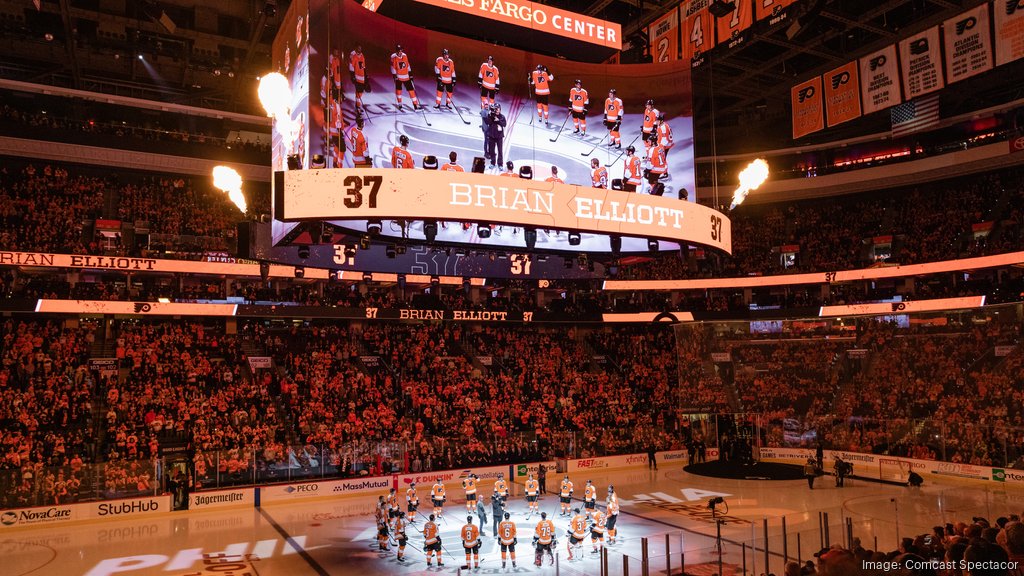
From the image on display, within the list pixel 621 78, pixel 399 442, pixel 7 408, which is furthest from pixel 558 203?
pixel 7 408

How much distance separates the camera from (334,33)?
9.05m

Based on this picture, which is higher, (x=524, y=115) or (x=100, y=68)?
A: (x=100, y=68)

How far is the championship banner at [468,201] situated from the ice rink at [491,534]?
18.0ft

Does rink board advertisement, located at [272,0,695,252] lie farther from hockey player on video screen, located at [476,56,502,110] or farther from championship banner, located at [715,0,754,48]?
championship banner, located at [715,0,754,48]

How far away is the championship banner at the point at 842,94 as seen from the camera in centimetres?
1647

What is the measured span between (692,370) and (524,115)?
886 inches

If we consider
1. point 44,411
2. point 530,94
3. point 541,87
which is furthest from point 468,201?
point 44,411

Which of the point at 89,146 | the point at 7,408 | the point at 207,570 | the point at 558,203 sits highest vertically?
the point at 89,146

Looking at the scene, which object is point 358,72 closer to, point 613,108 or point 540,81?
point 540,81

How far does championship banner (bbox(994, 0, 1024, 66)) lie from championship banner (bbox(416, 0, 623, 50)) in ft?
28.1

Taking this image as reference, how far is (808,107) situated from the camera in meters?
17.6

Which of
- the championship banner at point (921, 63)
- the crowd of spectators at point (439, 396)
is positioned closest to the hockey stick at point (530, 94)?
the championship banner at point (921, 63)

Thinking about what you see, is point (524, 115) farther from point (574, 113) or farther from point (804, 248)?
point (804, 248)

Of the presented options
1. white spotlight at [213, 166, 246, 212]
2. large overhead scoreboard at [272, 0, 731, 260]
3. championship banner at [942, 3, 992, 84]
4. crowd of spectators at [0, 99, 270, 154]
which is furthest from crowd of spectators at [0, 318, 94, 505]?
championship banner at [942, 3, 992, 84]
